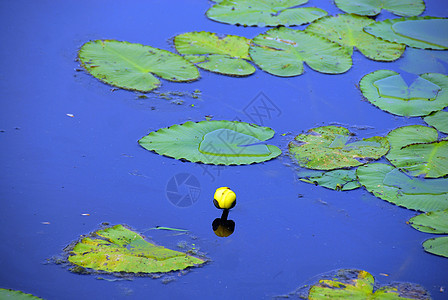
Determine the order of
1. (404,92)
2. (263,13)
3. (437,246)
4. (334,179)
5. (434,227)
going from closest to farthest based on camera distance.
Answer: (437,246) < (434,227) < (334,179) < (404,92) < (263,13)

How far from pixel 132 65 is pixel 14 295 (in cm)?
238

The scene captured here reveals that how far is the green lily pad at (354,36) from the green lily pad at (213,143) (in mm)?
1742

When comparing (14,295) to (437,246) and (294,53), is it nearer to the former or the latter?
(437,246)

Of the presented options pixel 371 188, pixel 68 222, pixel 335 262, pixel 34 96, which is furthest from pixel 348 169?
pixel 34 96

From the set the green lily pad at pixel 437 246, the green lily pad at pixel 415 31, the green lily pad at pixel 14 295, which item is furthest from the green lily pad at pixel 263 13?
the green lily pad at pixel 14 295

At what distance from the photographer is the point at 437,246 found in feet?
9.87

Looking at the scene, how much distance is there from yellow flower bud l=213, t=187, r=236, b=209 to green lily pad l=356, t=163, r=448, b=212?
0.95 meters

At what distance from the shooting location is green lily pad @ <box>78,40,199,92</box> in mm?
4215

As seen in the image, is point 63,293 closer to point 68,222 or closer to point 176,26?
point 68,222

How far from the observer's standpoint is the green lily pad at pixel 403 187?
329 centimetres

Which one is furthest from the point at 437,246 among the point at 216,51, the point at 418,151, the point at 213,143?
the point at 216,51

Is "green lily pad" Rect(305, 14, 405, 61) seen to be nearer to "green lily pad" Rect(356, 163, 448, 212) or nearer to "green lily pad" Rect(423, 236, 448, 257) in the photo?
"green lily pad" Rect(356, 163, 448, 212)

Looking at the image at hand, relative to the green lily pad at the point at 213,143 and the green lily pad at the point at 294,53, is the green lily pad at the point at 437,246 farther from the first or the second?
the green lily pad at the point at 294,53

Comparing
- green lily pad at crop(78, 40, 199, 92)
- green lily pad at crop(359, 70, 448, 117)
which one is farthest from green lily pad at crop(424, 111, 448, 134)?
green lily pad at crop(78, 40, 199, 92)
